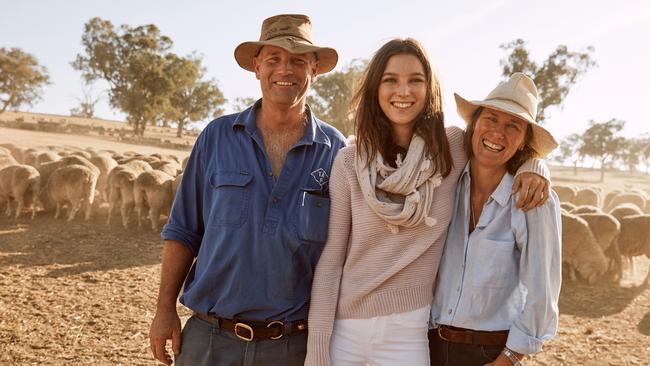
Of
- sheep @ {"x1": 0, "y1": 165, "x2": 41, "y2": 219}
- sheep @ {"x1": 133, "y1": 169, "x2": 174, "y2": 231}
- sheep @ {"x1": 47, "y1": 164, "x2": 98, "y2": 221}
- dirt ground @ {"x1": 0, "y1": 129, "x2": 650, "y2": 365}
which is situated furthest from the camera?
sheep @ {"x1": 47, "y1": 164, "x2": 98, "y2": 221}

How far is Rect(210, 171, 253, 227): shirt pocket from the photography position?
262 centimetres

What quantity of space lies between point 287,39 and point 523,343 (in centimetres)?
215

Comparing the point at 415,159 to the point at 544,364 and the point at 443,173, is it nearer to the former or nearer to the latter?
the point at 443,173

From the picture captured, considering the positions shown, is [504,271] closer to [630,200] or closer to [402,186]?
[402,186]

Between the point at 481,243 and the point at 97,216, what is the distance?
1399cm

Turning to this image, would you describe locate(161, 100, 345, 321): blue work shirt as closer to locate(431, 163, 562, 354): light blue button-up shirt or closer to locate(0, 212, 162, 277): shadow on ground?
locate(431, 163, 562, 354): light blue button-up shirt

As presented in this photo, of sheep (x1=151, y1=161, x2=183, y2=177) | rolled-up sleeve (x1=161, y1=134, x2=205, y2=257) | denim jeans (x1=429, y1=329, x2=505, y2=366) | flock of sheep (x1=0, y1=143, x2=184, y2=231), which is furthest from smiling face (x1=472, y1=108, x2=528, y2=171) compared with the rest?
sheep (x1=151, y1=161, x2=183, y2=177)

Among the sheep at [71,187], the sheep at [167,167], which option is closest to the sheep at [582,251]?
the sheep at [167,167]

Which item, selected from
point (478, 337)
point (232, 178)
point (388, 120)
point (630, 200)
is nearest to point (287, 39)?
point (388, 120)

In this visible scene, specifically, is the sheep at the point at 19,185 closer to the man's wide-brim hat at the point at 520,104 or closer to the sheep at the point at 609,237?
the man's wide-brim hat at the point at 520,104

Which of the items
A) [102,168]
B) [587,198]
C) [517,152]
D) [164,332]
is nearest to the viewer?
[164,332]

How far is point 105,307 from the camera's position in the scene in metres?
6.89

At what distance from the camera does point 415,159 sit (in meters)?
2.51

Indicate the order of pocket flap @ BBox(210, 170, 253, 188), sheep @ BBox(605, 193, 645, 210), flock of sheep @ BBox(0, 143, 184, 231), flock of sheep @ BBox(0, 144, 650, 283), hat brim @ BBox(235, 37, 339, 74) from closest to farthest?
1. pocket flap @ BBox(210, 170, 253, 188)
2. hat brim @ BBox(235, 37, 339, 74)
3. flock of sheep @ BBox(0, 144, 650, 283)
4. flock of sheep @ BBox(0, 143, 184, 231)
5. sheep @ BBox(605, 193, 645, 210)
